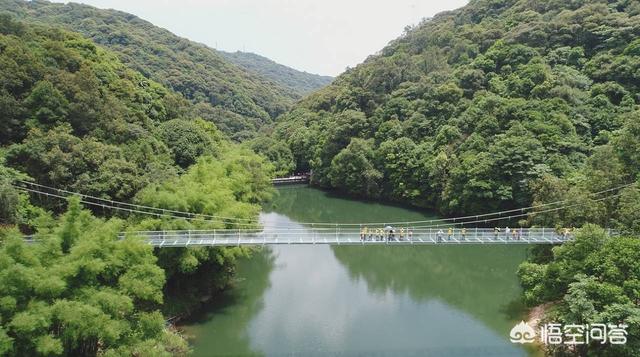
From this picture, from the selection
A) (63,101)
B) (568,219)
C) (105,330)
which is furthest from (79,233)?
(568,219)

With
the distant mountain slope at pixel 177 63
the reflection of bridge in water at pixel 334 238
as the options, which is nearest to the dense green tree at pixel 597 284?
the reflection of bridge in water at pixel 334 238

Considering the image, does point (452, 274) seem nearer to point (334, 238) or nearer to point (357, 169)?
point (334, 238)

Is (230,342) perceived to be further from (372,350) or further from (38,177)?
(38,177)

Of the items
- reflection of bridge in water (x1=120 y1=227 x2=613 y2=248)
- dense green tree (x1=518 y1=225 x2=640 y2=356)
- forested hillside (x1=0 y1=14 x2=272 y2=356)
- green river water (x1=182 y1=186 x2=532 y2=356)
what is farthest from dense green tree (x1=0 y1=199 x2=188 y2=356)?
dense green tree (x1=518 y1=225 x2=640 y2=356)

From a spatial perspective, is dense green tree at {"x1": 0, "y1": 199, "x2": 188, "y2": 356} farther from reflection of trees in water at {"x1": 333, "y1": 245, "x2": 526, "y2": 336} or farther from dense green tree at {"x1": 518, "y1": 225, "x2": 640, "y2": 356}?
reflection of trees in water at {"x1": 333, "y1": 245, "x2": 526, "y2": 336}

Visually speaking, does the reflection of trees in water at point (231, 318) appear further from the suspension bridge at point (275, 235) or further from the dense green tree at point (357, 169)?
the dense green tree at point (357, 169)

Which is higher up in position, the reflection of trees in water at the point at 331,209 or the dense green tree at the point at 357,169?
the dense green tree at the point at 357,169
